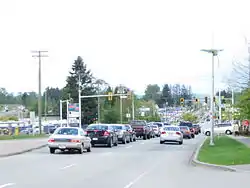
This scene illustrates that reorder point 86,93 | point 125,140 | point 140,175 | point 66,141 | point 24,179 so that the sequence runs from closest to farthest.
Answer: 1. point 24,179
2. point 140,175
3. point 66,141
4. point 125,140
5. point 86,93

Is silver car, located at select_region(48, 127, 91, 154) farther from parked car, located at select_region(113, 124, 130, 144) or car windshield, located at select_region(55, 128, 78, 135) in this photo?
parked car, located at select_region(113, 124, 130, 144)

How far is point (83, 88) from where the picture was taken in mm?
116938

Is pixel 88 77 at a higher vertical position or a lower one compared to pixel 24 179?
higher

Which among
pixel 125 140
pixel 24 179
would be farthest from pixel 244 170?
pixel 125 140

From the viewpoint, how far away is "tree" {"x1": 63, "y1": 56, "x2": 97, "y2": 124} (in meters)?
111

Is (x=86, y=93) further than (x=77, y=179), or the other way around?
(x=86, y=93)

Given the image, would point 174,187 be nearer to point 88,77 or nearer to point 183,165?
point 183,165

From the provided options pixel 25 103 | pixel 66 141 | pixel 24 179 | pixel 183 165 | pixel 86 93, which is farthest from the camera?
pixel 25 103

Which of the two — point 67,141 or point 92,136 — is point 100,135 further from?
point 67,141

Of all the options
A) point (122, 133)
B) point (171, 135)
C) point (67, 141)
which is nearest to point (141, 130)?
point (171, 135)

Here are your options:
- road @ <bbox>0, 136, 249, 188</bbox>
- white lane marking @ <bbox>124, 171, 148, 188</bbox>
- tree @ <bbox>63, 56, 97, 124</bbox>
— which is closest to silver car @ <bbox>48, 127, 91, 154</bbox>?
road @ <bbox>0, 136, 249, 188</bbox>

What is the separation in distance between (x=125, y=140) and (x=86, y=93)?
71.7m

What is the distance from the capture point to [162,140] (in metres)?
45.3

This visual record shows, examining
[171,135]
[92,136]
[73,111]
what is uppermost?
[73,111]
